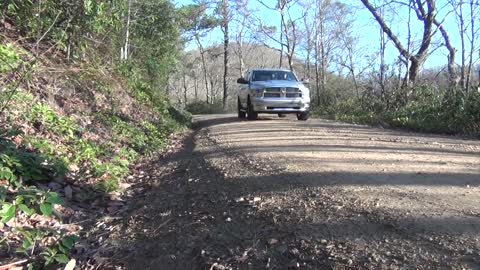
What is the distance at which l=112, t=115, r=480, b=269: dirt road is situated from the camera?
328 cm

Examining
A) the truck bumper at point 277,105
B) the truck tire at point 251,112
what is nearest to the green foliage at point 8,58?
the truck bumper at point 277,105

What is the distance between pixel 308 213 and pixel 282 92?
10543 mm

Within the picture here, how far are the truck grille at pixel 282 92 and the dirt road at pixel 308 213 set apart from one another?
6.97 meters

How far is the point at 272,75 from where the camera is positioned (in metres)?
15.8

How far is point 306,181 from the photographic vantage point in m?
5.27

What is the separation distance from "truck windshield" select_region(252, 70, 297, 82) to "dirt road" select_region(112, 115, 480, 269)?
8.35 m

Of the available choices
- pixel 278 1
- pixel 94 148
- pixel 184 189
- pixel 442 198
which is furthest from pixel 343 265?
pixel 278 1

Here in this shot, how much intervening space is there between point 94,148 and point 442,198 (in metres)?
4.96

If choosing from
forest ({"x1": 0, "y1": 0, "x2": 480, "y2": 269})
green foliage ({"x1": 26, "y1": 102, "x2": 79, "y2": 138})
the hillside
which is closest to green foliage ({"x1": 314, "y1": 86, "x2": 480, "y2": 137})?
forest ({"x1": 0, "y1": 0, "x2": 480, "y2": 269})

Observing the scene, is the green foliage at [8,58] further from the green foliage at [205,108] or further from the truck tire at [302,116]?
the green foliage at [205,108]

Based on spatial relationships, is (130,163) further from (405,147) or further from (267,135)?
(405,147)

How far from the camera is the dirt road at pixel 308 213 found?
328 centimetres

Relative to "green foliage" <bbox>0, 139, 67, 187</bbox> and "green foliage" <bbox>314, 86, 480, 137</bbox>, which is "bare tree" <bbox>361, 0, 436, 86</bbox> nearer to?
"green foliage" <bbox>314, 86, 480, 137</bbox>

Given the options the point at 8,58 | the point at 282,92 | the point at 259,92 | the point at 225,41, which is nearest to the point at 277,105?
the point at 282,92
